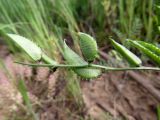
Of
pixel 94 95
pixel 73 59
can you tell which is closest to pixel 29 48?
pixel 73 59

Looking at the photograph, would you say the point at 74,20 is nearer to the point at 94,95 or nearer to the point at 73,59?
the point at 94,95

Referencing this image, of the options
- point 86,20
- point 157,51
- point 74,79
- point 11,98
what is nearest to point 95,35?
point 86,20

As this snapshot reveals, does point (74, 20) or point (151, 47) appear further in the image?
point (74, 20)

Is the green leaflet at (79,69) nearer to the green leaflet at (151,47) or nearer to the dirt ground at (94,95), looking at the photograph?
the green leaflet at (151,47)

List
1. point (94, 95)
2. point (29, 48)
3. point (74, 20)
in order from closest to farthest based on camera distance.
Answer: point (29, 48)
point (94, 95)
point (74, 20)

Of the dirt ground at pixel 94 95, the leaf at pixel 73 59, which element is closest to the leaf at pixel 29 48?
the leaf at pixel 73 59
